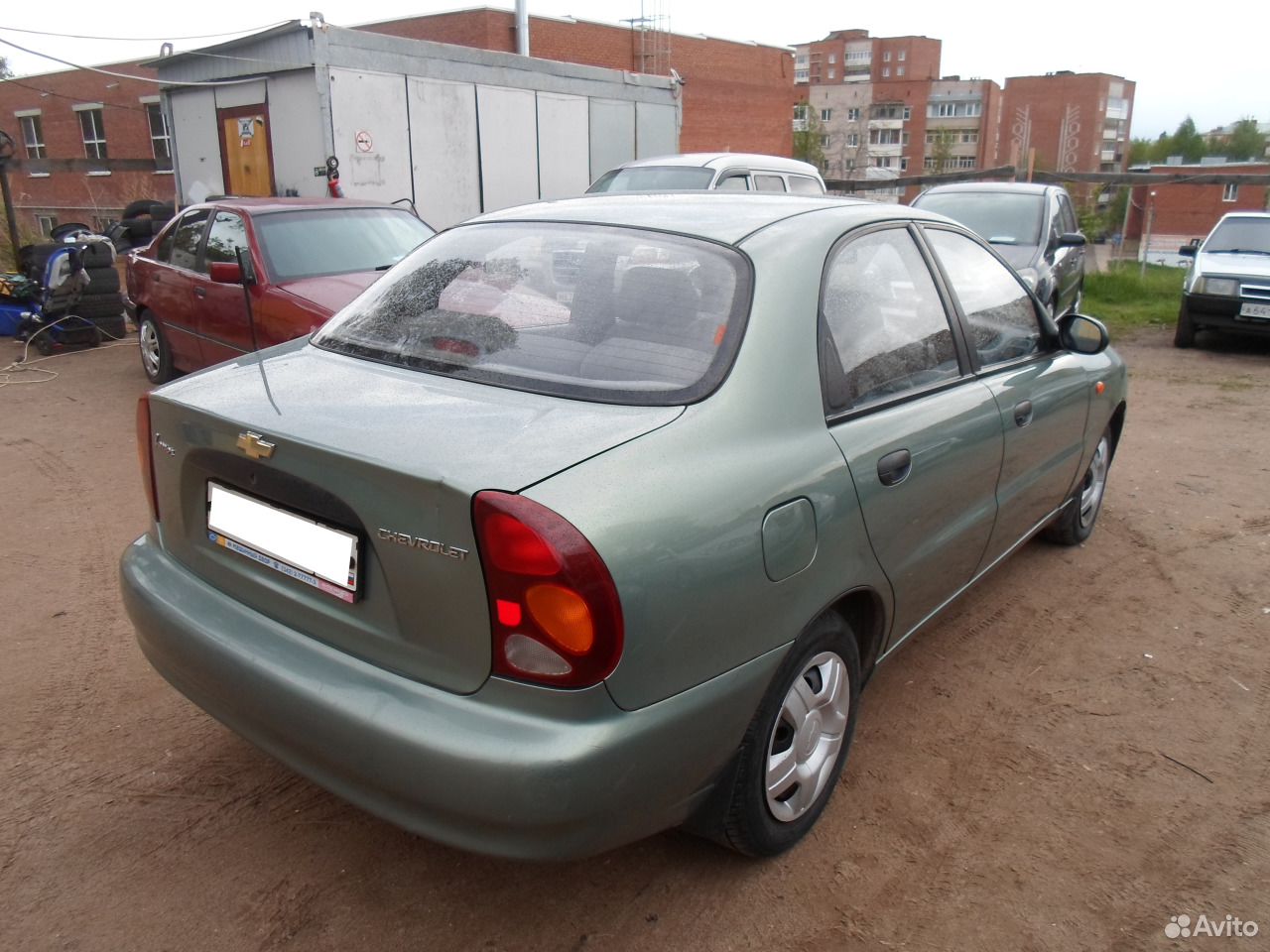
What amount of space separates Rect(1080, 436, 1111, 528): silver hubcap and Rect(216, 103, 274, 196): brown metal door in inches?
437

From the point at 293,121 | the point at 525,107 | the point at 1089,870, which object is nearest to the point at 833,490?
the point at 1089,870

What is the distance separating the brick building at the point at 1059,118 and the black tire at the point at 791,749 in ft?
298

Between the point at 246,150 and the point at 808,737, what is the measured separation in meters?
12.8

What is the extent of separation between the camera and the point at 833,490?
7.72 feet

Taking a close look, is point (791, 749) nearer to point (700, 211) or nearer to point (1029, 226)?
point (700, 211)

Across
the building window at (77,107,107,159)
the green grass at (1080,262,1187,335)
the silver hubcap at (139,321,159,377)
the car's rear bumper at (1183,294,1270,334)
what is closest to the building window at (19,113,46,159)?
the building window at (77,107,107,159)

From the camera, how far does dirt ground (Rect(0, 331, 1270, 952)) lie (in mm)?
2307


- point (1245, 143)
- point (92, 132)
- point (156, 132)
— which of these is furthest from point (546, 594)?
point (1245, 143)

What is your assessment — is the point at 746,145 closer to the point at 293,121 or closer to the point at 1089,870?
the point at 293,121

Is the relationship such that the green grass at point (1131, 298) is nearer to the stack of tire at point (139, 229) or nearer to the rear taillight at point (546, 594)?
the rear taillight at point (546, 594)

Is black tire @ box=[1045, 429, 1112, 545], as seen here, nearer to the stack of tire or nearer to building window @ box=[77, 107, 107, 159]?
the stack of tire

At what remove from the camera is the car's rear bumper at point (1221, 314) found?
10234 mm

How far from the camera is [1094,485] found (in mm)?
4793

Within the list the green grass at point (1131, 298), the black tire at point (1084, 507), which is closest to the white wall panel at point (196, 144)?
the green grass at point (1131, 298)
